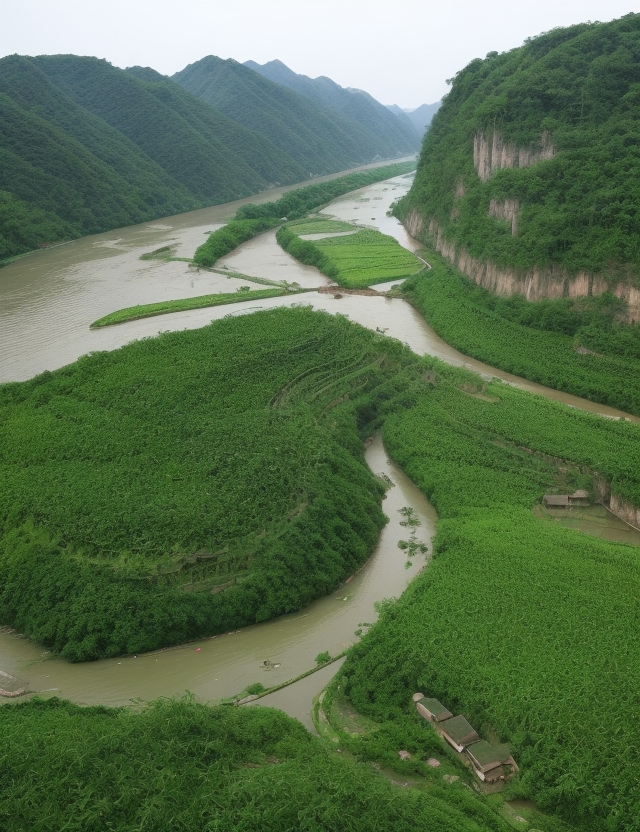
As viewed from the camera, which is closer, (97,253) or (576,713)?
(576,713)

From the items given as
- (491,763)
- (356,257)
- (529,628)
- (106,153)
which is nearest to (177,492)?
(529,628)

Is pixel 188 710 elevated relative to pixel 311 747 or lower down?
elevated

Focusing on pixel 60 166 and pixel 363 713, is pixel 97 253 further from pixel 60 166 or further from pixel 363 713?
pixel 363 713

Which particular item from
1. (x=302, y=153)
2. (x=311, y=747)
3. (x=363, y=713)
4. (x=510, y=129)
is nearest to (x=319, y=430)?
(x=363, y=713)

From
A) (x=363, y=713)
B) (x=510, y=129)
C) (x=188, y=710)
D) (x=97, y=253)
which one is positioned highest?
(x=510, y=129)

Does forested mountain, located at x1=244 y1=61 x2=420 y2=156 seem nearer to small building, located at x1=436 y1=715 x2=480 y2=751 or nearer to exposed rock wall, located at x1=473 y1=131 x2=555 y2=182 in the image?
exposed rock wall, located at x1=473 y1=131 x2=555 y2=182

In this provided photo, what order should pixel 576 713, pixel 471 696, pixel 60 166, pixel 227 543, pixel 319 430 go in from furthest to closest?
pixel 60 166 → pixel 319 430 → pixel 227 543 → pixel 471 696 → pixel 576 713

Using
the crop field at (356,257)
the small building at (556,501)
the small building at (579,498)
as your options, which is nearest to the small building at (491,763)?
the small building at (556,501)
